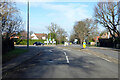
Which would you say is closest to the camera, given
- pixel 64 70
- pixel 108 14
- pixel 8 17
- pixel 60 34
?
pixel 64 70

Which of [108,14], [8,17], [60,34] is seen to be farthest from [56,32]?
[8,17]

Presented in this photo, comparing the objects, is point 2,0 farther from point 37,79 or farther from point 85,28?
point 85,28

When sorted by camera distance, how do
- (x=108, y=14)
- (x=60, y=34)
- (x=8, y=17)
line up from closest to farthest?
(x=8, y=17)
(x=108, y=14)
(x=60, y=34)

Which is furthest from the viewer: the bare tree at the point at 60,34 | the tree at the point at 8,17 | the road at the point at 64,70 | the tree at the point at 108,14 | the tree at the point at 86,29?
the bare tree at the point at 60,34

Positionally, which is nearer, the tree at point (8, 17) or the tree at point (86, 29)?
the tree at point (8, 17)

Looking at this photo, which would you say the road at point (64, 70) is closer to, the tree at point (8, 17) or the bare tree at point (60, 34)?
the tree at point (8, 17)

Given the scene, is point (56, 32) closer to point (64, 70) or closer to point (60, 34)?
point (60, 34)

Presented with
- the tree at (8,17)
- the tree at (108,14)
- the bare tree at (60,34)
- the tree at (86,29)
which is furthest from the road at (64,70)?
the bare tree at (60,34)

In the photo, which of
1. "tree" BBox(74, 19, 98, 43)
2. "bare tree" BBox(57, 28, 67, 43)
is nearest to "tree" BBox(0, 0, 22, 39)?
"tree" BBox(74, 19, 98, 43)

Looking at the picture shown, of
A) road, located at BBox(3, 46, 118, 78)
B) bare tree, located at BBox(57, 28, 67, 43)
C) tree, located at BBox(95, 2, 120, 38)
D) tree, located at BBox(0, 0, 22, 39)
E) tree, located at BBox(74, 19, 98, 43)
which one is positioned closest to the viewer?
road, located at BBox(3, 46, 118, 78)

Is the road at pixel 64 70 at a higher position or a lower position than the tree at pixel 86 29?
lower

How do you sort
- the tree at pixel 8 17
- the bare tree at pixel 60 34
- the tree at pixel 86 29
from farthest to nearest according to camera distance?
the bare tree at pixel 60 34, the tree at pixel 86 29, the tree at pixel 8 17

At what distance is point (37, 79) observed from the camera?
7137mm

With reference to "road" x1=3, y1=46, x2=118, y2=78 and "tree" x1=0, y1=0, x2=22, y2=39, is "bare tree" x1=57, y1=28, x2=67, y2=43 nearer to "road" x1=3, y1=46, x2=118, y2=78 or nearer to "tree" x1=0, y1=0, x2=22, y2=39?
"tree" x1=0, y1=0, x2=22, y2=39
